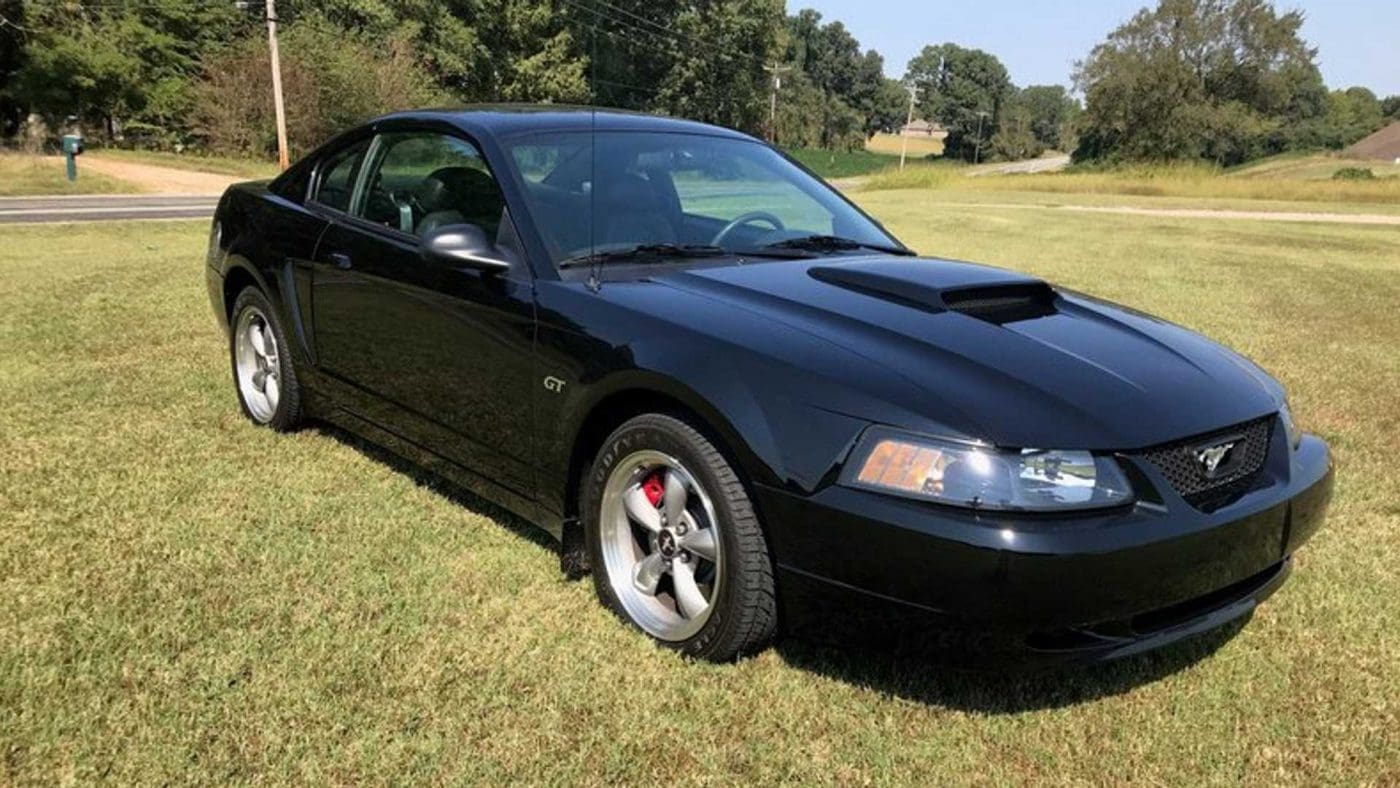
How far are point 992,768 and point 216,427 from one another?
→ 3748 mm

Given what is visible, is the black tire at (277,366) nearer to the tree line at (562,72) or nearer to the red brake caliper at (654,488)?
the red brake caliper at (654,488)

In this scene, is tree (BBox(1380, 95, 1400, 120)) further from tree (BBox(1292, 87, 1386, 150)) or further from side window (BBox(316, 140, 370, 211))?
side window (BBox(316, 140, 370, 211))

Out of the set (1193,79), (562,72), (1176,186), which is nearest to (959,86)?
(1193,79)

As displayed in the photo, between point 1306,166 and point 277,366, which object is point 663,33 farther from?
point 277,366

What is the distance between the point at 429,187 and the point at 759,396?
6.14 ft

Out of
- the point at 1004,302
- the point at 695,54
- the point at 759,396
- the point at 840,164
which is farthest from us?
the point at 840,164

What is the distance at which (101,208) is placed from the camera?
1859 cm

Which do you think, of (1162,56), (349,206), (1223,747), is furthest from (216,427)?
(1162,56)

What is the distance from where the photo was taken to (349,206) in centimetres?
→ 404

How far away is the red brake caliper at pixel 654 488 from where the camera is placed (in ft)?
9.37

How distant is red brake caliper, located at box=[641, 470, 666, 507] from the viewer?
9.37ft

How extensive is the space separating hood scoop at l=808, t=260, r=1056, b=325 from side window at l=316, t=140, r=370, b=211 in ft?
6.45

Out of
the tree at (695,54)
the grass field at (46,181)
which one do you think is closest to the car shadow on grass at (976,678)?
the grass field at (46,181)

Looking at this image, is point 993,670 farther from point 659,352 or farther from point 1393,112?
point 1393,112
